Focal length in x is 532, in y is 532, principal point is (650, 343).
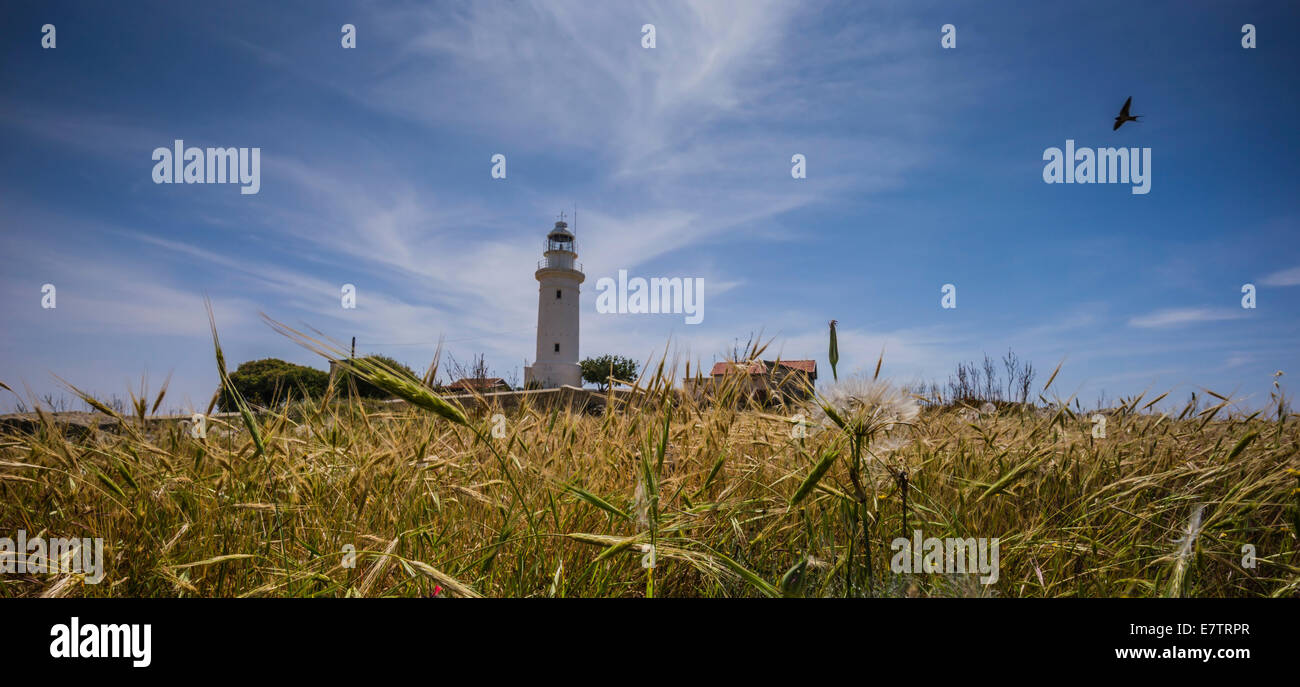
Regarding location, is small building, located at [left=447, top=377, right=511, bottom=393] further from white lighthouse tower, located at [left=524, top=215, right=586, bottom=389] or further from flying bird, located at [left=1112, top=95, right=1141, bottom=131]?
white lighthouse tower, located at [left=524, top=215, right=586, bottom=389]

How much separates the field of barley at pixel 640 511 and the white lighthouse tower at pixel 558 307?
1545 inches

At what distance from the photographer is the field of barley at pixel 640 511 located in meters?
1.56

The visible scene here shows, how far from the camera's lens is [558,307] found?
138ft

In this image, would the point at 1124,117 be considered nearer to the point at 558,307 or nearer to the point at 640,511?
the point at 640,511

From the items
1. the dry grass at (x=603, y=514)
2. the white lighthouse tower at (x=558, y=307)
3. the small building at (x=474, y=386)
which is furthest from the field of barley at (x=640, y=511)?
the white lighthouse tower at (x=558, y=307)

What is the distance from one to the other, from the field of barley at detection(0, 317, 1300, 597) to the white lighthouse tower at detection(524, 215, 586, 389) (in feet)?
129

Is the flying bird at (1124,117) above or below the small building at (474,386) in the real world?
above

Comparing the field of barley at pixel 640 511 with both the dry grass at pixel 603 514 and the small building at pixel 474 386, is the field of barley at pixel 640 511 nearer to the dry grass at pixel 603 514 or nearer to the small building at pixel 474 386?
the dry grass at pixel 603 514

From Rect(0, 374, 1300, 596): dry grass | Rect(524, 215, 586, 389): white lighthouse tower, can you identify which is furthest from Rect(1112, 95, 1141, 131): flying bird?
Rect(524, 215, 586, 389): white lighthouse tower
